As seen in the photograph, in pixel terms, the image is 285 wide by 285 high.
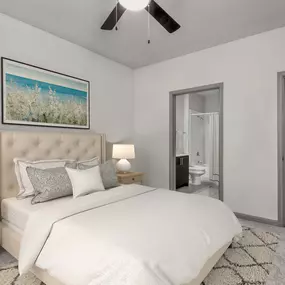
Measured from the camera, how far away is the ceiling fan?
1689mm

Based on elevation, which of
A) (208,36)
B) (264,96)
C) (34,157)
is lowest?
(34,157)

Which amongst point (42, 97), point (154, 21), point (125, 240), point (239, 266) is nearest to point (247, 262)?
point (239, 266)

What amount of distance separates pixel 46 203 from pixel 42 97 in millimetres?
1510

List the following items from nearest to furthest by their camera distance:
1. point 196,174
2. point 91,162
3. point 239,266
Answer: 1. point 239,266
2. point 91,162
3. point 196,174

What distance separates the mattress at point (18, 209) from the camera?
1.95 meters

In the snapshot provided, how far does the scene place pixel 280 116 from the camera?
296 cm

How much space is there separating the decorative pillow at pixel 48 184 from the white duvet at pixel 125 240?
318 mm

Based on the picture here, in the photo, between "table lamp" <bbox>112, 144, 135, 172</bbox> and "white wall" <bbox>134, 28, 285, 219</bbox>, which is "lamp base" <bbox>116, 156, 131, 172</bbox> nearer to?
"table lamp" <bbox>112, 144, 135, 172</bbox>

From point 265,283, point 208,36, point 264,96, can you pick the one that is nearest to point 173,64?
point 208,36

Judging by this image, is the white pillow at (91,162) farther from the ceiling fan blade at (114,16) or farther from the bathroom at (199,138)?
the bathroom at (199,138)

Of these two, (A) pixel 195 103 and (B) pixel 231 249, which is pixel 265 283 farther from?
(A) pixel 195 103

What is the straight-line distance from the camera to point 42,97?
292 cm

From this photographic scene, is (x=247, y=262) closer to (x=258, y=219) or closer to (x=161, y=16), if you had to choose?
(x=258, y=219)

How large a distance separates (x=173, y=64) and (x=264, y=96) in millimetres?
1669
